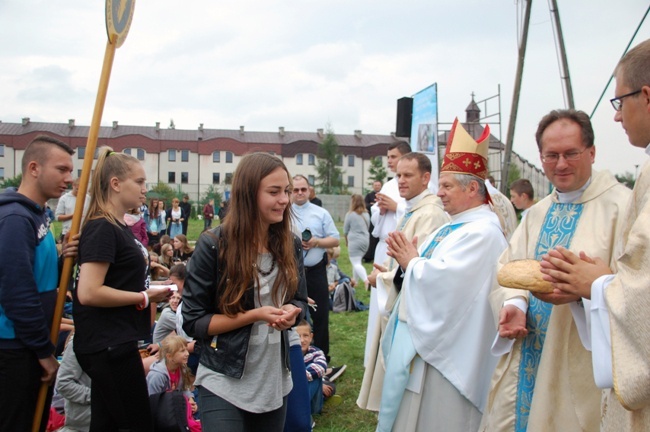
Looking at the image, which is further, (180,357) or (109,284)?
(180,357)

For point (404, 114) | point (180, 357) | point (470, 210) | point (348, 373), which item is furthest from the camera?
point (404, 114)

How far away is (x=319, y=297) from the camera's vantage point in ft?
19.8

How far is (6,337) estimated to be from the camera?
2760 millimetres

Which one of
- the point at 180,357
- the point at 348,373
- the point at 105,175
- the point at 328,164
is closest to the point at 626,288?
the point at 105,175

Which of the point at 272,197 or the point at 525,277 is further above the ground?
the point at 272,197

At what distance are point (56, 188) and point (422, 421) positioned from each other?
7.98ft

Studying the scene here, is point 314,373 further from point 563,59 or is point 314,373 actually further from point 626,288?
point 563,59

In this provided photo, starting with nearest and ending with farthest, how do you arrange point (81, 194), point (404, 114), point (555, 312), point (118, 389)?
1. point (555, 312)
2. point (118, 389)
3. point (81, 194)
4. point (404, 114)

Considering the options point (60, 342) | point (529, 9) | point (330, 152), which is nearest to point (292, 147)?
point (330, 152)

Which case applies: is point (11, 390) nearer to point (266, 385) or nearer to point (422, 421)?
point (266, 385)

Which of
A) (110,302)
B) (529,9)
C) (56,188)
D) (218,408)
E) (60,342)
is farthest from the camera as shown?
(529,9)

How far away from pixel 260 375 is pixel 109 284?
101 cm

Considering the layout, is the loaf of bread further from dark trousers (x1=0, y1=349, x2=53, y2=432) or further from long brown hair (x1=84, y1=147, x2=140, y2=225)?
dark trousers (x1=0, y1=349, x2=53, y2=432)

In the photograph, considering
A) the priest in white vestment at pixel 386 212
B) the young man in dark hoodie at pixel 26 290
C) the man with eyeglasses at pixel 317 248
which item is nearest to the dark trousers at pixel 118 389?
the young man in dark hoodie at pixel 26 290
